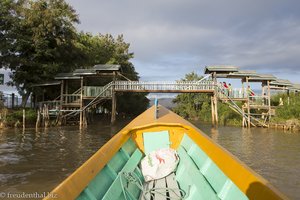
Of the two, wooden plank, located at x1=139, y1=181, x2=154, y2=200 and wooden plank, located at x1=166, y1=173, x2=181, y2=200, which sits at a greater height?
wooden plank, located at x1=166, y1=173, x2=181, y2=200

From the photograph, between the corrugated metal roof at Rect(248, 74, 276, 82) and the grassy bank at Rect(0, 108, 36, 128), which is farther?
the corrugated metal roof at Rect(248, 74, 276, 82)

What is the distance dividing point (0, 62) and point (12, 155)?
1518 centimetres

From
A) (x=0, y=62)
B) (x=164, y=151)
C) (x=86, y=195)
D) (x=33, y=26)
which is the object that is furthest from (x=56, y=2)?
(x=86, y=195)

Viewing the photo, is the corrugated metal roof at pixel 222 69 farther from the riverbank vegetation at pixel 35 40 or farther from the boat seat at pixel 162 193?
the boat seat at pixel 162 193

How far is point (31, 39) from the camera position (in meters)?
23.9

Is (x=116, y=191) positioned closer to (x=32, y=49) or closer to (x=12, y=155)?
(x=12, y=155)

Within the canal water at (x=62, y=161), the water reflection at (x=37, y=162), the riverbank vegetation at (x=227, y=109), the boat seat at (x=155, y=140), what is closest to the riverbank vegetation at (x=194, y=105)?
the riverbank vegetation at (x=227, y=109)

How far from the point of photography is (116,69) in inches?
949

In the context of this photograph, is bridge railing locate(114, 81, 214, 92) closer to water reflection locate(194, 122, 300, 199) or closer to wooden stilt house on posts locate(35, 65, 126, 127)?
wooden stilt house on posts locate(35, 65, 126, 127)

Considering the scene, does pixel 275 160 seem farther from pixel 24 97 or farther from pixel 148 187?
pixel 24 97

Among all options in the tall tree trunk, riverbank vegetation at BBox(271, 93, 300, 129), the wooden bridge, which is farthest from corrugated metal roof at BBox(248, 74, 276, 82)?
the tall tree trunk

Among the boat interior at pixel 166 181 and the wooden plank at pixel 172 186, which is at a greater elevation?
the boat interior at pixel 166 181

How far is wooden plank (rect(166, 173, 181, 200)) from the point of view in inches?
146

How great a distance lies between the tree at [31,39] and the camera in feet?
77.2
